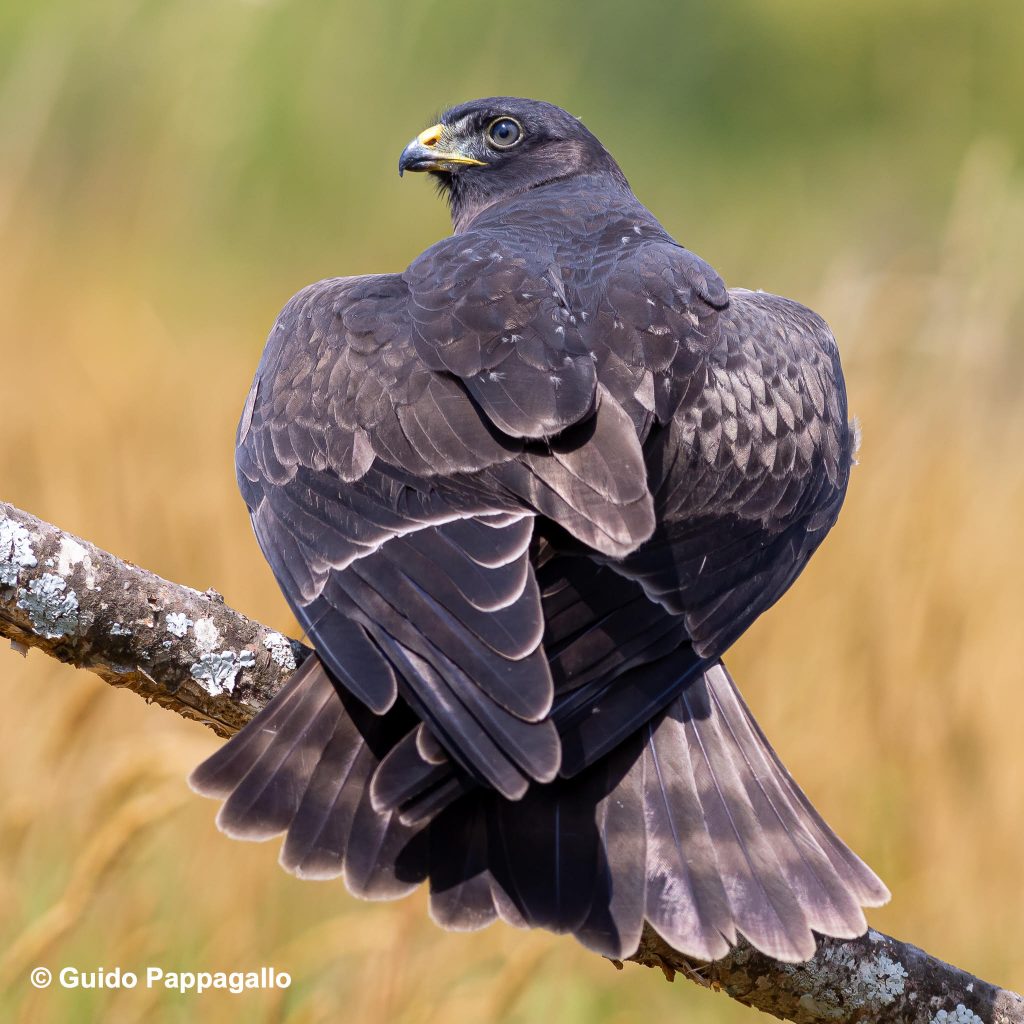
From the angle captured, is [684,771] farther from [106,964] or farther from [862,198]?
[862,198]

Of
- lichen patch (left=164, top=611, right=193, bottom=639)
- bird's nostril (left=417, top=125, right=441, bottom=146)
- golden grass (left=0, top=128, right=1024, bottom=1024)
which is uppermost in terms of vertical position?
bird's nostril (left=417, top=125, right=441, bottom=146)

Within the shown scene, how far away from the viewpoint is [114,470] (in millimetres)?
5262

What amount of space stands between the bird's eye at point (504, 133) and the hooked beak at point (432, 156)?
0.33 feet

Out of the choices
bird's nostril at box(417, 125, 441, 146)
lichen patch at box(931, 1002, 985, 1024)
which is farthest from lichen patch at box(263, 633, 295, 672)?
bird's nostril at box(417, 125, 441, 146)

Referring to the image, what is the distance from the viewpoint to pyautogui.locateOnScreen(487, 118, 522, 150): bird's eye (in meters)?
5.52

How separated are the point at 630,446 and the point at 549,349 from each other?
337 millimetres

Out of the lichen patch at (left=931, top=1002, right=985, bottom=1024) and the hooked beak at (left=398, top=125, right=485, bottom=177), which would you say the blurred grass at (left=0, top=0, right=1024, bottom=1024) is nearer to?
the lichen patch at (left=931, top=1002, right=985, bottom=1024)

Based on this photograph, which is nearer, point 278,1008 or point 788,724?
A: point 278,1008

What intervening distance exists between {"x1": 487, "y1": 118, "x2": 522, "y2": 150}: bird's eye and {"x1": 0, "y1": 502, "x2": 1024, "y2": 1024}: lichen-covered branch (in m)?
2.80

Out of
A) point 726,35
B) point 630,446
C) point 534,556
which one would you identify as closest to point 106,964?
point 534,556

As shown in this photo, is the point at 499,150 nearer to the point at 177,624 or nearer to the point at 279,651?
the point at 279,651

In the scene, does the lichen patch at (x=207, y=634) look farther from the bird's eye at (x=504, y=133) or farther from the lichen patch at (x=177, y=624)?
the bird's eye at (x=504, y=133)

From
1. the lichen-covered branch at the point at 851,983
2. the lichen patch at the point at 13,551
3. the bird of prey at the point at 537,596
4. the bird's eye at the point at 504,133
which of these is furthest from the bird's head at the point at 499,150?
the lichen-covered branch at the point at 851,983

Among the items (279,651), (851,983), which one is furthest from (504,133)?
(851,983)
